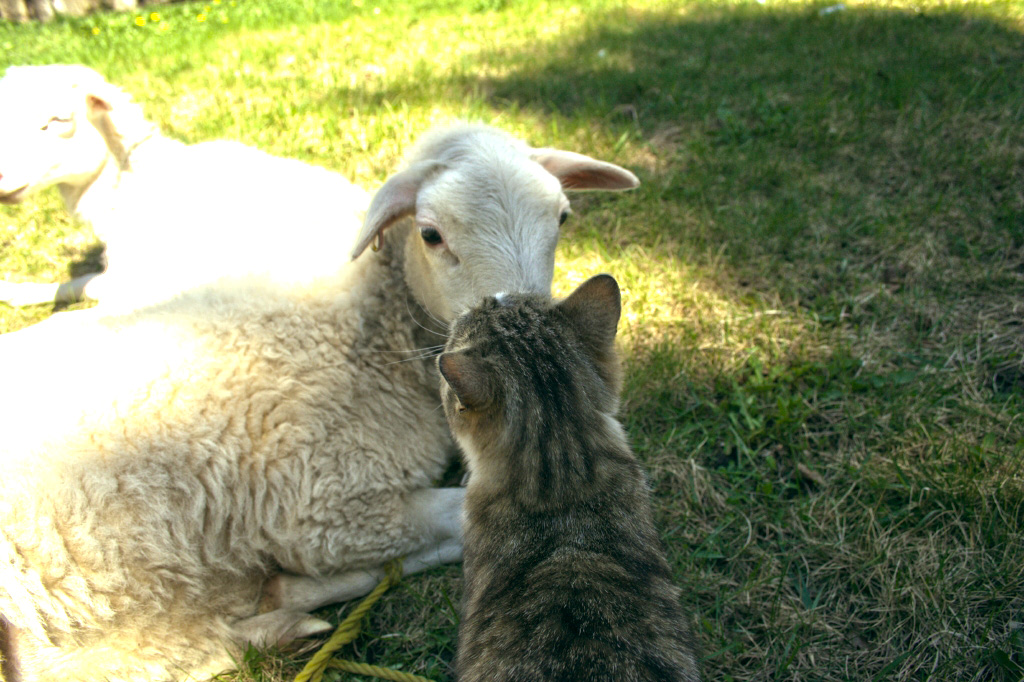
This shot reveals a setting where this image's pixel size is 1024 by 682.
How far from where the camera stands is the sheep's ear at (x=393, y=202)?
2459mm

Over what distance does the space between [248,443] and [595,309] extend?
1295 mm

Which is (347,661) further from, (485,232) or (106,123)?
(106,123)

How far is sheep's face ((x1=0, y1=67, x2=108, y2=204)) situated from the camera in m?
3.14

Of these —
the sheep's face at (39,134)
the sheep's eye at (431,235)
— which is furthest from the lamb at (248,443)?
the sheep's face at (39,134)

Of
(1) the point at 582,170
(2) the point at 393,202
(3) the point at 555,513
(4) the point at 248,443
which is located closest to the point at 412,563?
(4) the point at 248,443

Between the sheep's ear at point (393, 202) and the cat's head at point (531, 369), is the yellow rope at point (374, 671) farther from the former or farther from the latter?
the sheep's ear at point (393, 202)

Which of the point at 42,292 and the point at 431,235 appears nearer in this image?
the point at 431,235

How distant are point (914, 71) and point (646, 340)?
3416 mm

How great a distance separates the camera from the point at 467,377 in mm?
1532

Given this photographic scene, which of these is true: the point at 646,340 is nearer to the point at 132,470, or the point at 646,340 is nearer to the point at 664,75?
the point at 132,470

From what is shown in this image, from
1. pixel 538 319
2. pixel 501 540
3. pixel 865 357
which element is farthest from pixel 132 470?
pixel 865 357

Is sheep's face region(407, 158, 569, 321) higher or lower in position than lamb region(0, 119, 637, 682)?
higher

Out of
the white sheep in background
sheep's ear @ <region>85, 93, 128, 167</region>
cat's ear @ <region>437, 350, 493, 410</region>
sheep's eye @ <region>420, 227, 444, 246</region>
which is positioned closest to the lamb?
sheep's eye @ <region>420, 227, 444, 246</region>

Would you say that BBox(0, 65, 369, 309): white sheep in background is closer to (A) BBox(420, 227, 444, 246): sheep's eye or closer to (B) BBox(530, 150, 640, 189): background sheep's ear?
(A) BBox(420, 227, 444, 246): sheep's eye
